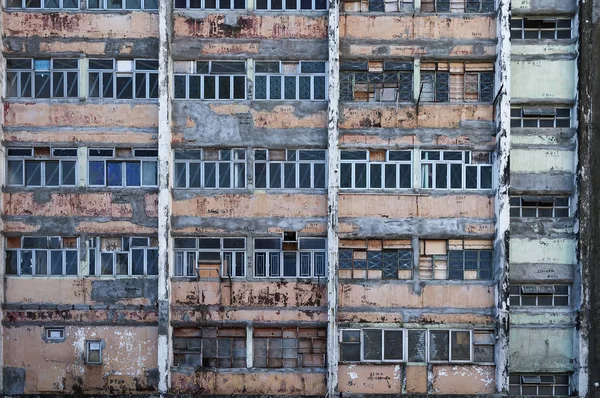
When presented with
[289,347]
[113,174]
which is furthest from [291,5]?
[289,347]

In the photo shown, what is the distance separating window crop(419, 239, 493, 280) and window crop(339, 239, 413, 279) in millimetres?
405

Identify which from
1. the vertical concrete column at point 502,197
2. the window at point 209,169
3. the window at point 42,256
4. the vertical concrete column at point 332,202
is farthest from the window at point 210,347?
the vertical concrete column at point 502,197

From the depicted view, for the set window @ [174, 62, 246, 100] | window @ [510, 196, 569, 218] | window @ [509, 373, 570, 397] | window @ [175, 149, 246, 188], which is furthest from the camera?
window @ [510, 196, 569, 218]

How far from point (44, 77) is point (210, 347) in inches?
300

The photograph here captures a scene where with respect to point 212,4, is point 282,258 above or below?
below

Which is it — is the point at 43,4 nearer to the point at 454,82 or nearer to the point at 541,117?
the point at 454,82

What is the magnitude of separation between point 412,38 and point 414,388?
8.31 m

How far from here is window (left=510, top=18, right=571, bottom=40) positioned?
18203mm

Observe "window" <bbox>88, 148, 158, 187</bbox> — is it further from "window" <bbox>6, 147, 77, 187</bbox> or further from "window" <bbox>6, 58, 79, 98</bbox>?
"window" <bbox>6, 58, 79, 98</bbox>

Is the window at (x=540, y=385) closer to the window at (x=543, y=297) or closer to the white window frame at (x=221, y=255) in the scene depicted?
the window at (x=543, y=297)

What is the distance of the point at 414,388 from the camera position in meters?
17.3

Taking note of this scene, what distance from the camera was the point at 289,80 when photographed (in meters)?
17.7

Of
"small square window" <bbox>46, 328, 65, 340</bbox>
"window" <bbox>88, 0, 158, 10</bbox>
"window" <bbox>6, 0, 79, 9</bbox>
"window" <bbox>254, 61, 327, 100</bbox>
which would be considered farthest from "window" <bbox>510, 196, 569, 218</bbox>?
"window" <bbox>6, 0, 79, 9</bbox>

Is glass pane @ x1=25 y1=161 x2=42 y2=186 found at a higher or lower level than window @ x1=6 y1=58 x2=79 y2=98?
lower
